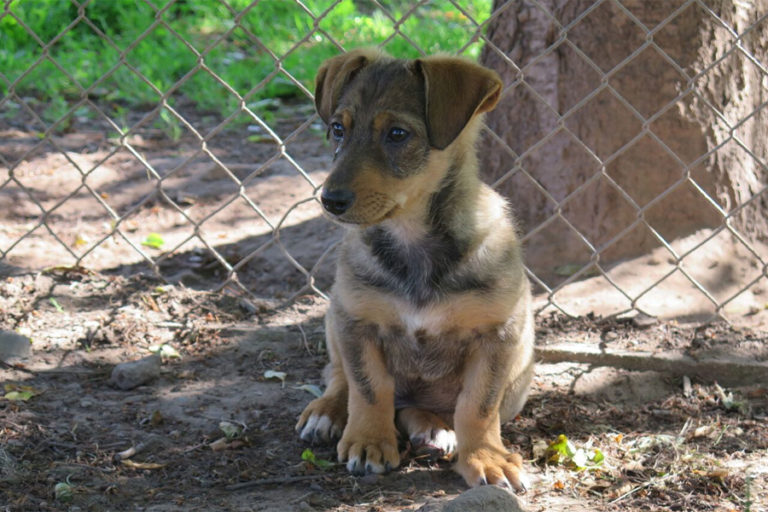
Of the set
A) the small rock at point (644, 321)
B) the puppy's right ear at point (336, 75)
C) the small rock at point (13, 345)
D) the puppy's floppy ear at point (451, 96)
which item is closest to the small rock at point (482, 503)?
the puppy's floppy ear at point (451, 96)

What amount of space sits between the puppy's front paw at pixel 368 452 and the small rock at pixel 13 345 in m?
1.48

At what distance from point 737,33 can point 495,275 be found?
1928mm

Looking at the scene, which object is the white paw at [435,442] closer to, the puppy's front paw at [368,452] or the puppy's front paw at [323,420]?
the puppy's front paw at [368,452]

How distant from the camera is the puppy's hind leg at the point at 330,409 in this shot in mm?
3375

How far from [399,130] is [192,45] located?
5050 millimetres

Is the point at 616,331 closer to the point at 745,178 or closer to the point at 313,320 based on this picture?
the point at 745,178

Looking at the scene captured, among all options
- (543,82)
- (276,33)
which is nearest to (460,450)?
(543,82)

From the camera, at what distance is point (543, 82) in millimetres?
4363

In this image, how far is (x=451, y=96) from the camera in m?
3.02

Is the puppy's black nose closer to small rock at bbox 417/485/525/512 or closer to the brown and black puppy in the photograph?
the brown and black puppy

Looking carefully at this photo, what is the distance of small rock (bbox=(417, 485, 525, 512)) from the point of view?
2.60 meters

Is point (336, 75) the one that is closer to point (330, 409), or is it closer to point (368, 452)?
point (330, 409)

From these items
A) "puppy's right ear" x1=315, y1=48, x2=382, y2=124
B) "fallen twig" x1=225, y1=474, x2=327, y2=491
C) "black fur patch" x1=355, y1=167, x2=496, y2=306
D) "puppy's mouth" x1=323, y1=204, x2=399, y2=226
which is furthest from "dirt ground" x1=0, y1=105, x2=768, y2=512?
"puppy's mouth" x1=323, y1=204, x2=399, y2=226

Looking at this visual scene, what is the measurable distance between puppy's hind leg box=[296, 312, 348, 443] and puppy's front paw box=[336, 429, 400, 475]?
105 mm
